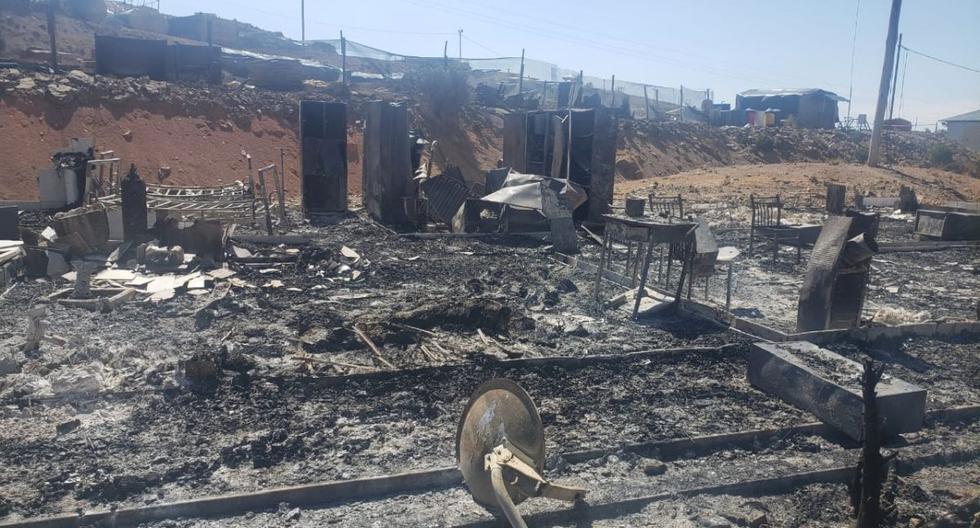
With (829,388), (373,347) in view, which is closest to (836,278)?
(829,388)

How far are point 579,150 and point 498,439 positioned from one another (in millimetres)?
14848

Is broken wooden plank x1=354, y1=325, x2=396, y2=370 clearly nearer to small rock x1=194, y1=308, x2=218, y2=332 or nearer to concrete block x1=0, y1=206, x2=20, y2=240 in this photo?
small rock x1=194, y1=308, x2=218, y2=332

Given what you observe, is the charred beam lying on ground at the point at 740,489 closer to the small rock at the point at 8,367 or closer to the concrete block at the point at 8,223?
the small rock at the point at 8,367

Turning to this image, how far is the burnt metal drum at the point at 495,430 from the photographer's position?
165 inches

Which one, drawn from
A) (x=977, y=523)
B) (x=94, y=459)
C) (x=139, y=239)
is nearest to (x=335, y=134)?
(x=139, y=239)

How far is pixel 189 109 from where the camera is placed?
24.5m

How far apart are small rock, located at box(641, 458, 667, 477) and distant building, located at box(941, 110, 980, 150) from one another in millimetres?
49966

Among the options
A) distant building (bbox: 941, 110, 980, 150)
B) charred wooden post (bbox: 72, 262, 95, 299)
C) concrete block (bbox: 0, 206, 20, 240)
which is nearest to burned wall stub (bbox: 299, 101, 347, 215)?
concrete block (bbox: 0, 206, 20, 240)

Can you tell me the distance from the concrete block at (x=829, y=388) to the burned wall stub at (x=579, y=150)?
36.1 feet

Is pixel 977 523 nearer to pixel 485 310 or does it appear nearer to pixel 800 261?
pixel 485 310

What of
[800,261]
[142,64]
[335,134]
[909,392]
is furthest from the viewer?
[142,64]

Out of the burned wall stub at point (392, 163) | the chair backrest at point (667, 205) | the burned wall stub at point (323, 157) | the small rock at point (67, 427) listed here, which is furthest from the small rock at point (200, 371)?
the burned wall stub at point (323, 157)

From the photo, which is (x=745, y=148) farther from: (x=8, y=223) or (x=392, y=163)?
(x=8, y=223)

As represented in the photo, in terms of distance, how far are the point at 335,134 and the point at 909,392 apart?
50.3 feet
